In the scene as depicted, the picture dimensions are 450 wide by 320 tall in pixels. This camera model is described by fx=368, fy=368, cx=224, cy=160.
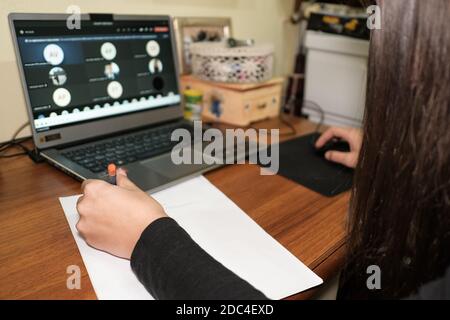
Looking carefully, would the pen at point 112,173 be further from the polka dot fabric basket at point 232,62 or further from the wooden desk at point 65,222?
the polka dot fabric basket at point 232,62

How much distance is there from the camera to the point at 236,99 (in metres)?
1.09

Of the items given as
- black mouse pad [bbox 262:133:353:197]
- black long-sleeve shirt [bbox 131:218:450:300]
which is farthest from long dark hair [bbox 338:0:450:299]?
black mouse pad [bbox 262:133:353:197]

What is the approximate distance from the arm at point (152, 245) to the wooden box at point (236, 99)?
56 cm

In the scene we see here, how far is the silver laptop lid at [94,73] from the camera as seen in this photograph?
762 mm

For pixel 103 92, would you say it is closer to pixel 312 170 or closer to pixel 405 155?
pixel 312 170

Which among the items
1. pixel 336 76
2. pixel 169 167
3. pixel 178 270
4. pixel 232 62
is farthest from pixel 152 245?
pixel 336 76

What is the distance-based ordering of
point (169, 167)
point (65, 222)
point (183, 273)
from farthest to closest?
1. point (169, 167)
2. point (65, 222)
3. point (183, 273)

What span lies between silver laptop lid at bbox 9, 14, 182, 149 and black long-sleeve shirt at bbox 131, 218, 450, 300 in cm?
42

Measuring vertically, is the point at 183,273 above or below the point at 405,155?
below

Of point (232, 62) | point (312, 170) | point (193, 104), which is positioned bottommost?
point (312, 170)

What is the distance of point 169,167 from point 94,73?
294 mm

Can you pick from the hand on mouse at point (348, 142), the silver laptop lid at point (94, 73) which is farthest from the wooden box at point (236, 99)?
the hand on mouse at point (348, 142)

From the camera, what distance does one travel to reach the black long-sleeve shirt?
0.46 metres
